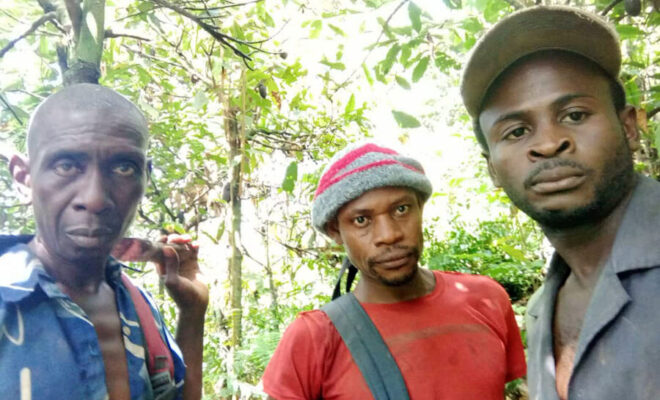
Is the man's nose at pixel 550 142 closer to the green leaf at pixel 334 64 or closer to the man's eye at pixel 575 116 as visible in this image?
the man's eye at pixel 575 116

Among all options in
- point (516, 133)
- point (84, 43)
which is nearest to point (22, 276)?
point (84, 43)

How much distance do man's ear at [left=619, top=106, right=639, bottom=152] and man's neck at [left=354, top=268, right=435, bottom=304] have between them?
828mm

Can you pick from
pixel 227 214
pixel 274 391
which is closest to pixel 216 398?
pixel 227 214

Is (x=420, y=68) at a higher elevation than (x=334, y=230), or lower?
higher

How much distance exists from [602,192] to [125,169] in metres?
1.30

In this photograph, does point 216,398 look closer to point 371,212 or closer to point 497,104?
point 371,212

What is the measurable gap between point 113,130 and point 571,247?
4.35ft

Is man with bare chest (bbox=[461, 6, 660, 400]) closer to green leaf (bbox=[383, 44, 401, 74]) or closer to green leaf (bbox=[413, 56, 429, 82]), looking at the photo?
green leaf (bbox=[383, 44, 401, 74])

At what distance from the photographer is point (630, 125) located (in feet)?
3.80

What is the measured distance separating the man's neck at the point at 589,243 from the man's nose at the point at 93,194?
1.21m

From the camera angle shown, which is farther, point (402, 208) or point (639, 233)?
point (402, 208)

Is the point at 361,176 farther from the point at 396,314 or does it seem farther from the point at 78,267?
the point at 78,267

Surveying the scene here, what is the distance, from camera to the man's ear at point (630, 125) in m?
1.14

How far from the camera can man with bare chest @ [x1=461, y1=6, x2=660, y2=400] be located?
947 millimetres
